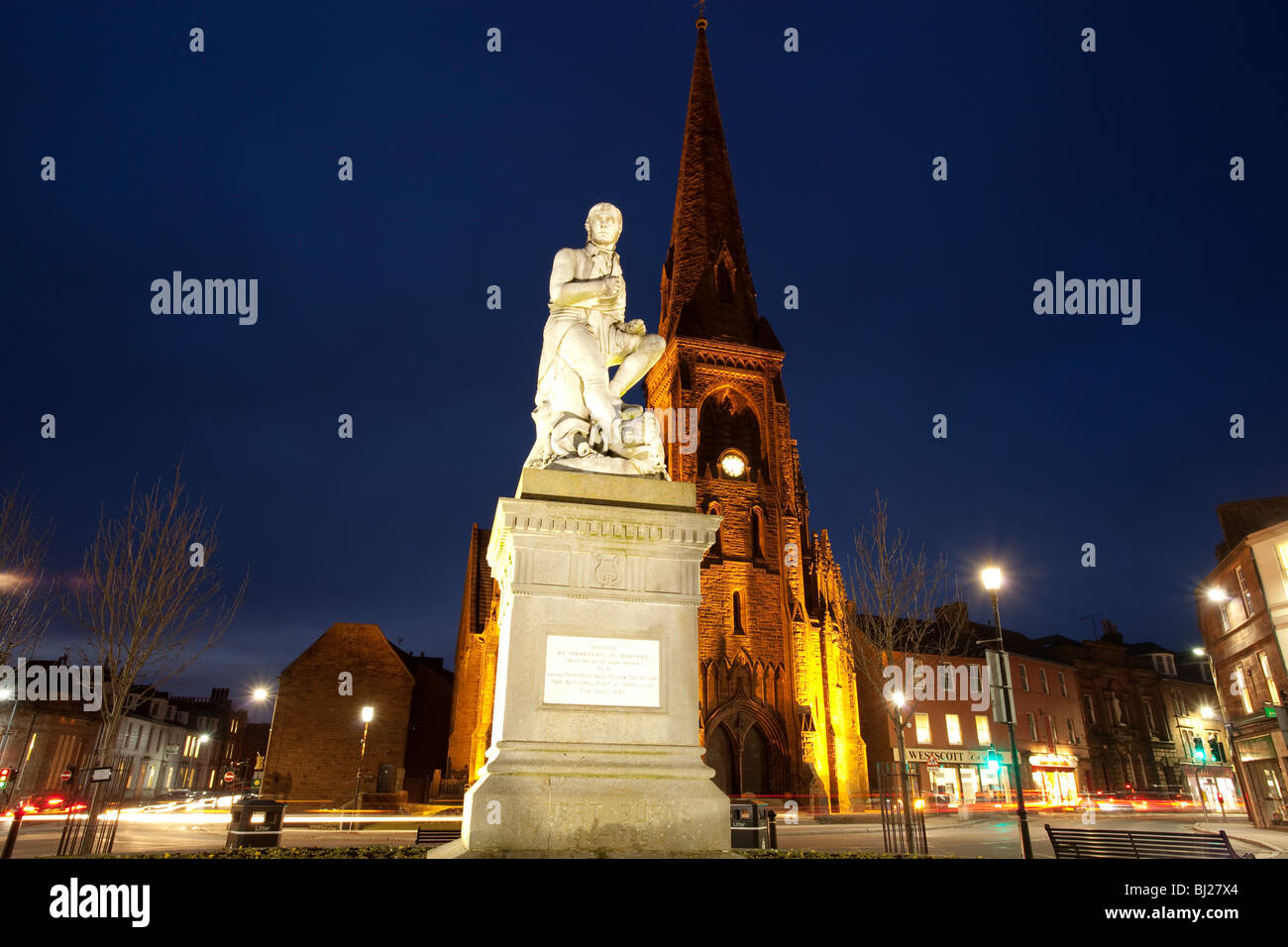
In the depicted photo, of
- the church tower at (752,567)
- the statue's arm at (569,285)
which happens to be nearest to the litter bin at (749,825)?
the statue's arm at (569,285)

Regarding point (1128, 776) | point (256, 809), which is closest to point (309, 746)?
point (256, 809)

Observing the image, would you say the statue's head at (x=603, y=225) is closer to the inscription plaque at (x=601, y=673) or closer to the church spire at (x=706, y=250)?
the inscription plaque at (x=601, y=673)

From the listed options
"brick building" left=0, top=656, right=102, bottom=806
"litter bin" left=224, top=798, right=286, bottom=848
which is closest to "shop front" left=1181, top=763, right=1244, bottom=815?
"litter bin" left=224, top=798, right=286, bottom=848

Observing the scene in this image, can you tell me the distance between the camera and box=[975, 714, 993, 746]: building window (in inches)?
1796

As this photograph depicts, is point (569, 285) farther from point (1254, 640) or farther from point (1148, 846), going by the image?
point (1254, 640)

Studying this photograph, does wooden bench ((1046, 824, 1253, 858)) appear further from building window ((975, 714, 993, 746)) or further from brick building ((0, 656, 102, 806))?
brick building ((0, 656, 102, 806))

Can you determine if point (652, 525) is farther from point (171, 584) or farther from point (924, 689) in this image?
point (924, 689)

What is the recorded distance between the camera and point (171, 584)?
15750 millimetres

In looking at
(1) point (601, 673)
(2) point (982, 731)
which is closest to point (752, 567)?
(2) point (982, 731)

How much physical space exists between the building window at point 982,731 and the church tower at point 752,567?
25.8ft

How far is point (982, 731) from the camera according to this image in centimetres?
4591

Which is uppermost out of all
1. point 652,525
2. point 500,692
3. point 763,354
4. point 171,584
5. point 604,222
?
point 763,354
